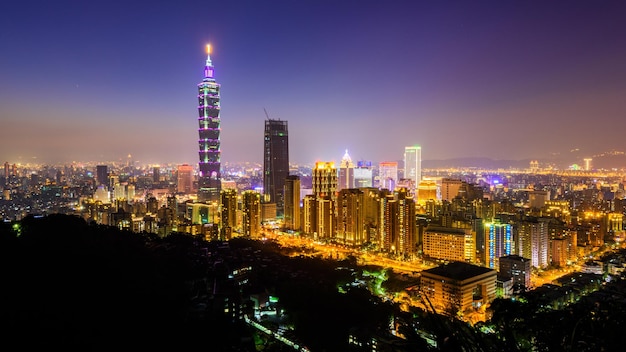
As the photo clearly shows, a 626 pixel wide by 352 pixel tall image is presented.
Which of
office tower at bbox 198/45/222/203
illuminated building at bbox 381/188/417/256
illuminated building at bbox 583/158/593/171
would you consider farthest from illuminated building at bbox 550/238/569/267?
illuminated building at bbox 583/158/593/171

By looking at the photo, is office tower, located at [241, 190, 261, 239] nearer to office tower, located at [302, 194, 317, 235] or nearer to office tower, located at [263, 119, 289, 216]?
office tower, located at [302, 194, 317, 235]

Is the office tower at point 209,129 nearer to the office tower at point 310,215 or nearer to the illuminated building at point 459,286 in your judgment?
the office tower at point 310,215

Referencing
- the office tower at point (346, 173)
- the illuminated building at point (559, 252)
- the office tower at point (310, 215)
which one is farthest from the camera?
the office tower at point (346, 173)

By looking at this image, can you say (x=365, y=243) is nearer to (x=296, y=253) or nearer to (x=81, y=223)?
(x=296, y=253)

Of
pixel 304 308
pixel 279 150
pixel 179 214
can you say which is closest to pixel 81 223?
pixel 304 308

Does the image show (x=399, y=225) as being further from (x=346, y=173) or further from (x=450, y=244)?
(x=346, y=173)

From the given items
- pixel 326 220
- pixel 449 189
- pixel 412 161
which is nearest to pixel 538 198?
pixel 449 189

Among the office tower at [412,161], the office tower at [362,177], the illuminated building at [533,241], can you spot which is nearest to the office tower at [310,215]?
the illuminated building at [533,241]

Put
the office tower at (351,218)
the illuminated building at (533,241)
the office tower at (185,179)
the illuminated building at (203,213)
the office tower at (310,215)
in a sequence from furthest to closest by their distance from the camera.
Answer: the office tower at (185,179) → the illuminated building at (203,213) → the office tower at (310,215) → the office tower at (351,218) → the illuminated building at (533,241)
